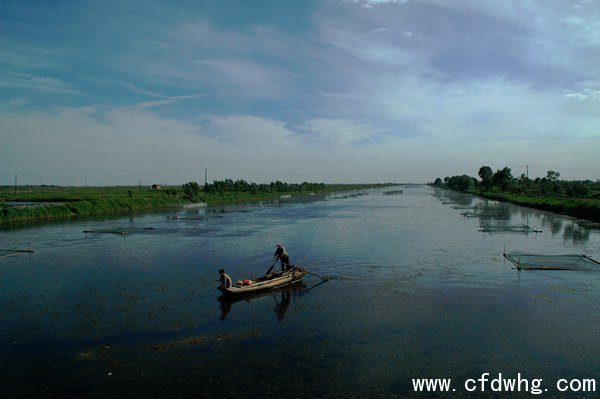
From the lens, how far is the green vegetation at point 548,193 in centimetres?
4484

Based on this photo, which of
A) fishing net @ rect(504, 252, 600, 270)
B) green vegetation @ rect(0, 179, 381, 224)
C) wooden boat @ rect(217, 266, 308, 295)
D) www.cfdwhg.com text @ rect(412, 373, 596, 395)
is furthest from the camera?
green vegetation @ rect(0, 179, 381, 224)

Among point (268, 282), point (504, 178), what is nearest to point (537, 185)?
point (504, 178)

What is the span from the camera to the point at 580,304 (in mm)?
13703

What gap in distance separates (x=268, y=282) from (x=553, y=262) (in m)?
14.7

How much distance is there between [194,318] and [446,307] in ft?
27.2

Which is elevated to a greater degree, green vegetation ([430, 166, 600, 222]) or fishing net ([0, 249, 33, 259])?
green vegetation ([430, 166, 600, 222])

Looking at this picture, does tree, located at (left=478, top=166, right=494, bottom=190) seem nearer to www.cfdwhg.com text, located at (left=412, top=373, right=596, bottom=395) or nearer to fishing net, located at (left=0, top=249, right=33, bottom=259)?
fishing net, located at (left=0, top=249, right=33, bottom=259)

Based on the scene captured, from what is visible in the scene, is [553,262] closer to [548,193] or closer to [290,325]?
[290,325]

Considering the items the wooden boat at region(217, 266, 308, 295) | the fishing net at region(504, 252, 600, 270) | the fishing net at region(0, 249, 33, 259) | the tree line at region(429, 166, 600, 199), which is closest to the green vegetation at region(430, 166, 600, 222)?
the tree line at region(429, 166, 600, 199)

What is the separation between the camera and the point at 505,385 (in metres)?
8.58

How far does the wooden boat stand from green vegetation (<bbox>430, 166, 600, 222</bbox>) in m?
38.0

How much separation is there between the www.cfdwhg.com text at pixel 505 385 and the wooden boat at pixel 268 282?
7457mm

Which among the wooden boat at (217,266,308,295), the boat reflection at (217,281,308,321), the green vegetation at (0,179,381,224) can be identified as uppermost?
the green vegetation at (0,179,381,224)

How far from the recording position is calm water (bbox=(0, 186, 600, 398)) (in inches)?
348
